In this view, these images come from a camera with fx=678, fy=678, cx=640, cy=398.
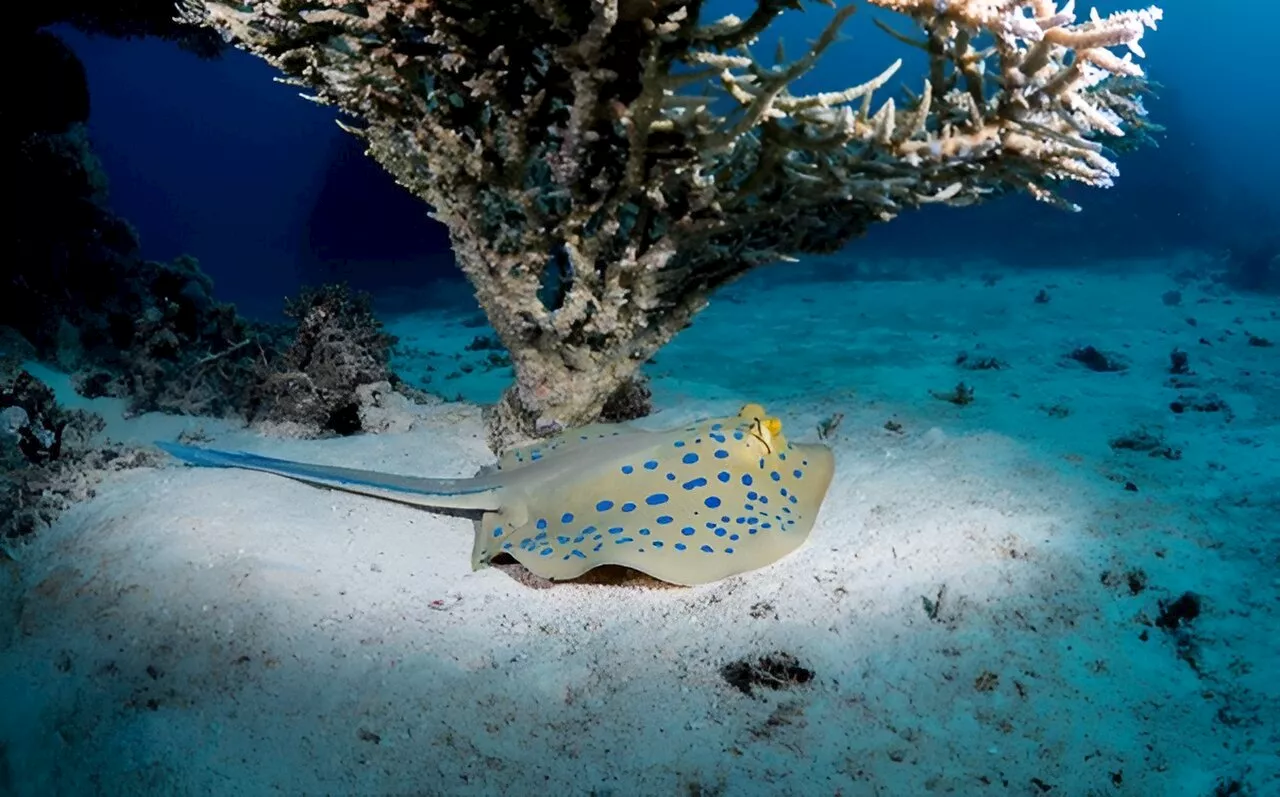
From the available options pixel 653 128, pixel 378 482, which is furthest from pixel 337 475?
pixel 653 128

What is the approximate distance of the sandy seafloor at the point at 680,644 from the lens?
8.59ft

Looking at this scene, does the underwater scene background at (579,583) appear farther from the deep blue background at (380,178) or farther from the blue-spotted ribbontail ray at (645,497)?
the deep blue background at (380,178)

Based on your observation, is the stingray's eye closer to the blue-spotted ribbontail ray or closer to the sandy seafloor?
the blue-spotted ribbontail ray

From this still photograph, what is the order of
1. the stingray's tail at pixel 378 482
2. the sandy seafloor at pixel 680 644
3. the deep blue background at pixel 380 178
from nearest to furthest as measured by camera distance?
the sandy seafloor at pixel 680 644 → the stingray's tail at pixel 378 482 → the deep blue background at pixel 380 178

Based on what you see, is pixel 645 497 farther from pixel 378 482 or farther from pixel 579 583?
pixel 378 482

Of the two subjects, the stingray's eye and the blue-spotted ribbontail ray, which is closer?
the blue-spotted ribbontail ray

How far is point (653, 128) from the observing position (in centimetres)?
402

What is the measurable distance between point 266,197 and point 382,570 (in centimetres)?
5333

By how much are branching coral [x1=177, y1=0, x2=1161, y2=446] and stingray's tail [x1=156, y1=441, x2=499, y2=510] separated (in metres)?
1.35

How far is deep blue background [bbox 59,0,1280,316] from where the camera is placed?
75.9ft

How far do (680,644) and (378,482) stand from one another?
2.33 metres

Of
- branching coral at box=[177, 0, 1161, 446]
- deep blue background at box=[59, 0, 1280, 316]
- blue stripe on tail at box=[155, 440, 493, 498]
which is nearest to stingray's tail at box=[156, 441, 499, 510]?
blue stripe on tail at box=[155, 440, 493, 498]

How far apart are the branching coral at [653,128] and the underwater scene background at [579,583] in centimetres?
48

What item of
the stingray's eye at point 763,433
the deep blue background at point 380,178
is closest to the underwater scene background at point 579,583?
the stingray's eye at point 763,433
